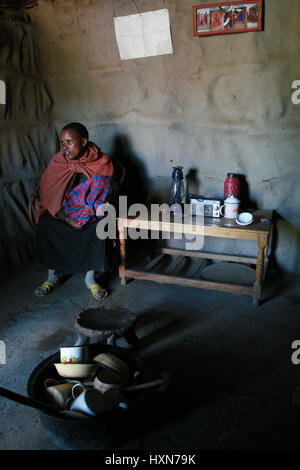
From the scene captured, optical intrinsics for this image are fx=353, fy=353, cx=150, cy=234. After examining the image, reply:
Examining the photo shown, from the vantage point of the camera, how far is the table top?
249 centimetres

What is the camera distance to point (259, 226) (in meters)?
2.55

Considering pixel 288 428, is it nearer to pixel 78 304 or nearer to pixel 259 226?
pixel 259 226

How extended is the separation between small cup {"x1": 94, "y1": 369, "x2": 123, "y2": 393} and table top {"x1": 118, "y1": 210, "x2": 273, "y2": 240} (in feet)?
4.27

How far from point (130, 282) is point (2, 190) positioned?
4.62 ft

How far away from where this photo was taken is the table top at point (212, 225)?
2.49 metres

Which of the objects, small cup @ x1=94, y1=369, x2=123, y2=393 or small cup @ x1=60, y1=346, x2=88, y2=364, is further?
small cup @ x1=60, y1=346, x2=88, y2=364

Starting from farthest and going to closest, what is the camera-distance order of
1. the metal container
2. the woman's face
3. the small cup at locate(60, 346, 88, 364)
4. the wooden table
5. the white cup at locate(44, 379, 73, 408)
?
the woman's face, the wooden table, the small cup at locate(60, 346, 88, 364), the white cup at locate(44, 379, 73, 408), the metal container

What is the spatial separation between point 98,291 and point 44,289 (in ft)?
1.48

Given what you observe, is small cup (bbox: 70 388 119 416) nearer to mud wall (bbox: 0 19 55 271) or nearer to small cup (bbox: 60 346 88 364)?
small cup (bbox: 60 346 88 364)

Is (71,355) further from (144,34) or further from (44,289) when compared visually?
(144,34)

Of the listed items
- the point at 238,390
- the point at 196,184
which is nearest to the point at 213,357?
the point at 238,390

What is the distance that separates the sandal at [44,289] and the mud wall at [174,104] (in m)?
0.68

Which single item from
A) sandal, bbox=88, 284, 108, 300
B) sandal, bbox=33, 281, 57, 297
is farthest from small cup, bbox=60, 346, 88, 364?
sandal, bbox=33, 281, 57, 297

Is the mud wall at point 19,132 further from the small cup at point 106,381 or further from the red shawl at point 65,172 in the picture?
the small cup at point 106,381
